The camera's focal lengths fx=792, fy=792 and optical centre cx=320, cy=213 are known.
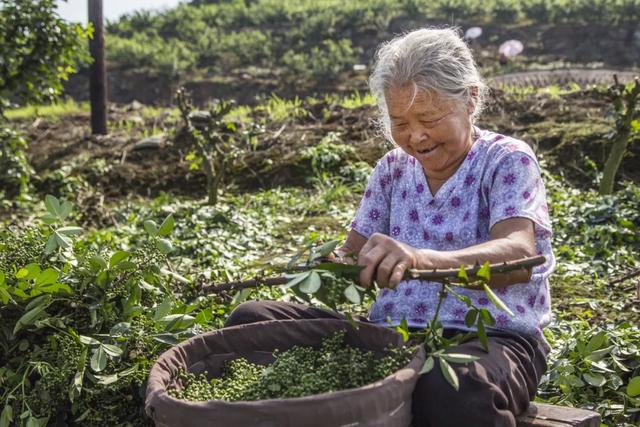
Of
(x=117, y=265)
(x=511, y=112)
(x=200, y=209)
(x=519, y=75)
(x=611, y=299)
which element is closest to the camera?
(x=117, y=265)

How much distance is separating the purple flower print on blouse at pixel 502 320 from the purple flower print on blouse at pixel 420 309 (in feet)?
0.61

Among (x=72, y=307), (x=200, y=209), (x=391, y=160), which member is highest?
(x=391, y=160)

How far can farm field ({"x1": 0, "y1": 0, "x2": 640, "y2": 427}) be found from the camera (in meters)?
2.17

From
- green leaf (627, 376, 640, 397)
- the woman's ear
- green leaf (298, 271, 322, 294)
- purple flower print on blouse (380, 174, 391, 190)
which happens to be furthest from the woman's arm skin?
green leaf (627, 376, 640, 397)

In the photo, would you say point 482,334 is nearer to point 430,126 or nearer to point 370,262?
point 370,262

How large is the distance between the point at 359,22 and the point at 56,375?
13.3m

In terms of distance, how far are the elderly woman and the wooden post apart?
530 cm

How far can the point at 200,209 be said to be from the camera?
4.83 meters

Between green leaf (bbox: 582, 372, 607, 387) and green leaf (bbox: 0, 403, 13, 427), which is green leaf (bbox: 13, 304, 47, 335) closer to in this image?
green leaf (bbox: 0, 403, 13, 427)

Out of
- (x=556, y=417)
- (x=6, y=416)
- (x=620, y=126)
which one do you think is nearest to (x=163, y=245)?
(x=6, y=416)

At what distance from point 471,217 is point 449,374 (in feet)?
1.97

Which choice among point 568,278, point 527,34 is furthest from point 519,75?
point 568,278

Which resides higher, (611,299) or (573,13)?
(573,13)

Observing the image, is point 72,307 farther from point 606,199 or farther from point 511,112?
point 511,112
